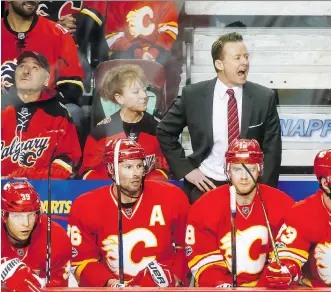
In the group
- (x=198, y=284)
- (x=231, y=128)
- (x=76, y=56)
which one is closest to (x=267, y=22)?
(x=231, y=128)

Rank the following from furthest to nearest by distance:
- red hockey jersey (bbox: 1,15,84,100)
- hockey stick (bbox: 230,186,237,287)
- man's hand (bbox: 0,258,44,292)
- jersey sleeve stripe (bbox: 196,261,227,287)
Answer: red hockey jersey (bbox: 1,15,84,100) < jersey sleeve stripe (bbox: 196,261,227,287) < hockey stick (bbox: 230,186,237,287) < man's hand (bbox: 0,258,44,292)

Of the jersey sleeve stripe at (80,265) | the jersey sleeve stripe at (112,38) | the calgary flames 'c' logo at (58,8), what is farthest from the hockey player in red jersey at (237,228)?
the calgary flames 'c' logo at (58,8)

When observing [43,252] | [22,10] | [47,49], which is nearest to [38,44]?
[47,49]

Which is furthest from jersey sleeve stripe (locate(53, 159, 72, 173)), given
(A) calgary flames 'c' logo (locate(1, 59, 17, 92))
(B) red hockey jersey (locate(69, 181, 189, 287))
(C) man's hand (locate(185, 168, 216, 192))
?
(C) man's hand (locate(185, 168, 216, 192))

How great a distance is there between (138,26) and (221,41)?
1.21 feet

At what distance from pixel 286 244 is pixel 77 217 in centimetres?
89

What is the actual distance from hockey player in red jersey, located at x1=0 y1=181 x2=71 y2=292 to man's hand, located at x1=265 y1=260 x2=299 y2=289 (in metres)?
0.87

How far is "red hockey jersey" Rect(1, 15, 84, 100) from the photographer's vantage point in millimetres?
4375

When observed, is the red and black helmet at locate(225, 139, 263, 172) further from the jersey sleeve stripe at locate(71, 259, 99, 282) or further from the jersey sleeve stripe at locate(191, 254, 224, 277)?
the jersey sleeve stripe at locate(71, 259, 99, 282)

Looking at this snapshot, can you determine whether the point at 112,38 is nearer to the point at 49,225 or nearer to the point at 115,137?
the point at 115,137

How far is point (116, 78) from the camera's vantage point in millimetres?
4402

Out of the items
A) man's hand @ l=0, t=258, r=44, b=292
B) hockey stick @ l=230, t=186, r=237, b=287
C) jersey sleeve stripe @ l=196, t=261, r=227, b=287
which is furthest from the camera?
jersey sleeve stripe @ l=196, t=261, r=227, b=287

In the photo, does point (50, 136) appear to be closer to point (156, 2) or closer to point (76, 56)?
point (76, 56)

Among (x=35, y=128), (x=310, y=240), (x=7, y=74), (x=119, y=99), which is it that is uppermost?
(x=7, y=74)
